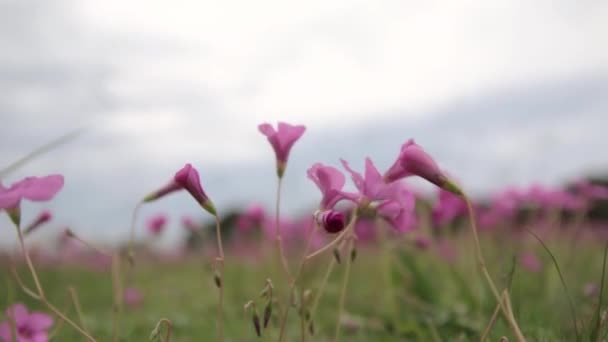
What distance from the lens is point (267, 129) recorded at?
1.33 meters

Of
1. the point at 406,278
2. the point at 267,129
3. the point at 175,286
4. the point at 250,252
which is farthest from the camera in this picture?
the point at 250,252

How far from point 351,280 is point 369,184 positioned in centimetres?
438

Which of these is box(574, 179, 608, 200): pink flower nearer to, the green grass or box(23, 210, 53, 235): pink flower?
the green grass

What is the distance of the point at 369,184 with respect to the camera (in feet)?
3.88

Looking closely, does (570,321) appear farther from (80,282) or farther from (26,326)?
(80,282)

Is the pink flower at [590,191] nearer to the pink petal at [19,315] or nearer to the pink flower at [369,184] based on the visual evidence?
the pink flower at [369,184]

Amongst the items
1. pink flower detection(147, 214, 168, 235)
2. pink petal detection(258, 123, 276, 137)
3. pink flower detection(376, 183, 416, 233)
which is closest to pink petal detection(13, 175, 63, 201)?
pink petal detection(258, 123, 276, 137)

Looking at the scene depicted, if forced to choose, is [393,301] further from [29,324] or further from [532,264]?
[29,324]

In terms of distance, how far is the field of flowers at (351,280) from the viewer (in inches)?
46.8

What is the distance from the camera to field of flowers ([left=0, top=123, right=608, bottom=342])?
1188 mm

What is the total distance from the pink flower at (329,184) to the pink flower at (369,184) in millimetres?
38

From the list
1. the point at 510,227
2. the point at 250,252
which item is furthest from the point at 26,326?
the point at 250,252

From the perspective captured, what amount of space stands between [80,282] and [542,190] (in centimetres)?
514

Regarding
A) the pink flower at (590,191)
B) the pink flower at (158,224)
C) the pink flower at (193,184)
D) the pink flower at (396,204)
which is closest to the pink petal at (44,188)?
the pink flower at (193,184)
